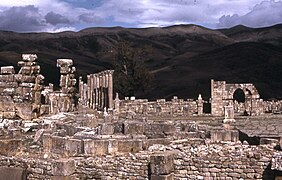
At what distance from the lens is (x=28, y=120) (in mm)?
18328

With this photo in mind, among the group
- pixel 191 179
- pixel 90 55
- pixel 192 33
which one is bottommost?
pixel 191 179

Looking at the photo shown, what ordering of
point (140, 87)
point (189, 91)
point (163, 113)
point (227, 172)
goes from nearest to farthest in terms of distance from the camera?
1. point (227, 172)
2. point (163, 113)
3. point (140, 87)
4. point (189, 91)

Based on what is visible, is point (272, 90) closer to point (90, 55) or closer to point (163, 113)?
point (163, 113)

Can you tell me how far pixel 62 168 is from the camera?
1106 centimetres

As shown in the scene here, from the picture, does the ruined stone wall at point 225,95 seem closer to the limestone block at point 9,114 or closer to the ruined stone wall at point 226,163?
the limestone block at point 9,114

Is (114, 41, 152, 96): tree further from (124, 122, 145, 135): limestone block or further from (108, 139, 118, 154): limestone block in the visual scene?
(108, 139, 118, 154): limestone block

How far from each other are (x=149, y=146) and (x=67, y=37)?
166 meters

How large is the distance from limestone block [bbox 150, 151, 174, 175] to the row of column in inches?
969

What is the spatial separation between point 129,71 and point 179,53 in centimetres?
9398

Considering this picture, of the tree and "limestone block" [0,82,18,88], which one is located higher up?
the tree

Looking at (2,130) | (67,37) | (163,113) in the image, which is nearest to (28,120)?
(2,130)

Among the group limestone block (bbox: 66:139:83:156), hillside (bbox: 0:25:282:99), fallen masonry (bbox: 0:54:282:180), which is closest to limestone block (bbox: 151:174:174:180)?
fallen masonry (bbox: 0:54:282:180)

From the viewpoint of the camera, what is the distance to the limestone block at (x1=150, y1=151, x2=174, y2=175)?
10.2m

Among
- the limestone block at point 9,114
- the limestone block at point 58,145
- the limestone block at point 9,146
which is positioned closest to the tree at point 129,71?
the limestone block at point 9,114
